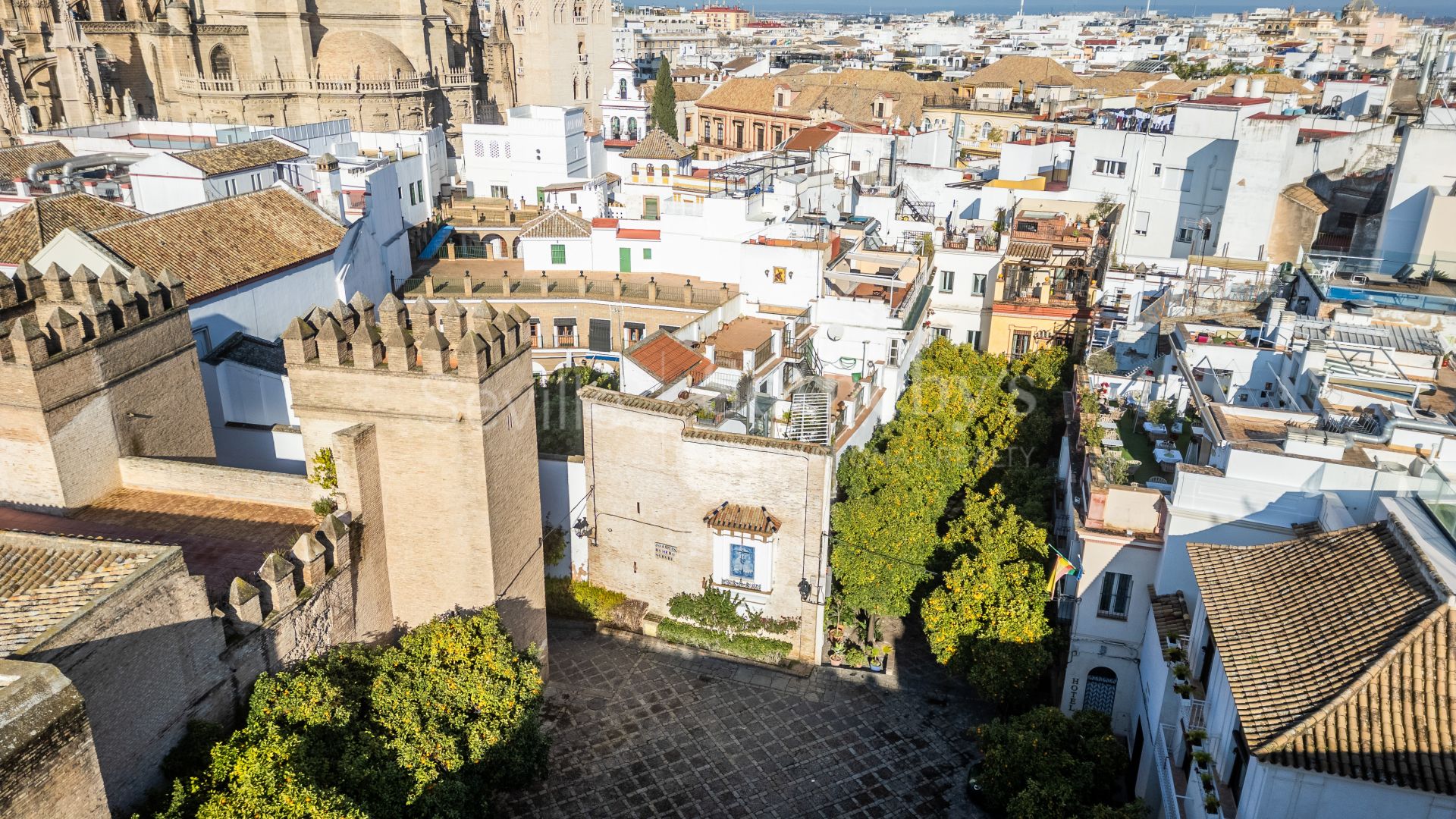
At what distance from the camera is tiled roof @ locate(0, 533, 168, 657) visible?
12.0 metres

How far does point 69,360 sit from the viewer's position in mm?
16078

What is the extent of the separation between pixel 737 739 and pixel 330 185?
2299 centimetres

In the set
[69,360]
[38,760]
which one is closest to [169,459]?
[69,360]

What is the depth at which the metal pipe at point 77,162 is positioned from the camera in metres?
31.9

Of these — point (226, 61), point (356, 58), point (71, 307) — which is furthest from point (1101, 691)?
point (226, 61)

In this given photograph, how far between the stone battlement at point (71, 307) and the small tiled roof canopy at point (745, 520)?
11.1m

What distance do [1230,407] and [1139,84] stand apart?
185 ft

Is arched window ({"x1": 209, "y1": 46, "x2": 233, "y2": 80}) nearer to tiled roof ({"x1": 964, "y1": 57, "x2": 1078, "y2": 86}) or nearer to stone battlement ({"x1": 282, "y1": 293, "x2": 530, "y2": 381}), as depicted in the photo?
tiled roof ({"x1": 964, "y1": 57, "x2": 1078, "y2": 86})

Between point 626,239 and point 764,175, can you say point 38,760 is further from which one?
point 764,175

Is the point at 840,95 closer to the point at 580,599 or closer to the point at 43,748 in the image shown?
the point at 580,599

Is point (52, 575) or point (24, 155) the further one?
point (24, 155)

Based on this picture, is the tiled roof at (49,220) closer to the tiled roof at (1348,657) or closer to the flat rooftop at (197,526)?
the flat rooftop at (197,526)

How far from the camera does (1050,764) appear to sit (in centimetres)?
1597

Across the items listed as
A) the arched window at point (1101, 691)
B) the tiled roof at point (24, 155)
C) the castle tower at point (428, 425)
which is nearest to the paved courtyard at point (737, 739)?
the arched window at point (1101, 691)
